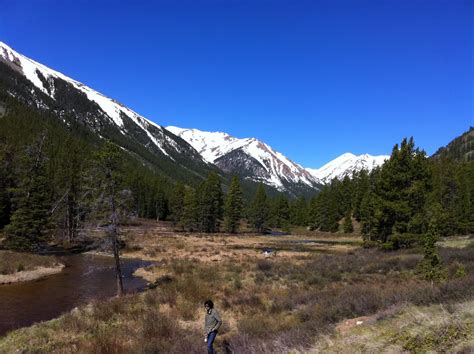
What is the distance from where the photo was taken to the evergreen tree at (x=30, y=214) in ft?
139

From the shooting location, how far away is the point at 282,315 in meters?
16.6

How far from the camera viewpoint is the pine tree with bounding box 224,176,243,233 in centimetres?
9334

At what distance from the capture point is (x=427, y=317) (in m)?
9.38

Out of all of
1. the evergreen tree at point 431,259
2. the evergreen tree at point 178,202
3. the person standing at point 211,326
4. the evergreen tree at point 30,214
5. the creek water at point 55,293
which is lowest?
the creek water at point 55,293

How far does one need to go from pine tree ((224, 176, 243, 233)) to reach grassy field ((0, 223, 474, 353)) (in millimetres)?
60785

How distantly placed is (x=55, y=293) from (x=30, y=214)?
18.6 m

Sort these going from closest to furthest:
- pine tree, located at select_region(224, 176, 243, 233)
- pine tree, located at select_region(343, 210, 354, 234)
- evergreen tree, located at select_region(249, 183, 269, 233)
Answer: pine tree, located at select_region(224, 176, 243, 233) → pine tree, located at select_region(343, 210, 354, 234) → evergreen tree, located at select_region(249, 183, 269, 233)

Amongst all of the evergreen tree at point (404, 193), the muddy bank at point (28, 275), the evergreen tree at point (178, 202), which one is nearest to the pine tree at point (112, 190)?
the muddy bank at point (28, 275)

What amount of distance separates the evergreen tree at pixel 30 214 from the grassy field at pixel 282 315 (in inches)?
799

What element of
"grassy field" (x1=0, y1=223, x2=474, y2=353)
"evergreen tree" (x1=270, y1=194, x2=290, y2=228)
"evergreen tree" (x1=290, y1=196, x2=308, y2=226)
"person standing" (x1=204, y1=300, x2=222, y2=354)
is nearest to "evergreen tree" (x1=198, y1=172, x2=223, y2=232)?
"evergreen tree" (x1=270, y1=194, x2=290, y2=228)

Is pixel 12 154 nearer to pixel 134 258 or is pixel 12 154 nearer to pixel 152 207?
pixel 134 258

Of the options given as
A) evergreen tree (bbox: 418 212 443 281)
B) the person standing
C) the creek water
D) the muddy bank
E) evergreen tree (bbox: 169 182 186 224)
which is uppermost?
evergreen tree (bbox: 169 182 186 224)

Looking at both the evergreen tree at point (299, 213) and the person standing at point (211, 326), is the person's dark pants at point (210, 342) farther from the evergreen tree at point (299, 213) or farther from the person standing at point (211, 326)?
the evergreen tree at point (299, 213)

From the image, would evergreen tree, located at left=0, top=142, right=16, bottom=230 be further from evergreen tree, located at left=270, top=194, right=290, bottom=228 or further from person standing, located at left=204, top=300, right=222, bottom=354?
evergreen tree, located at left=270, top=194, right=290, bottom=228
